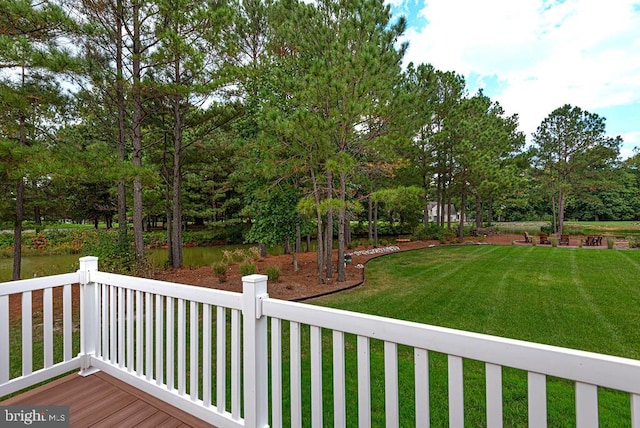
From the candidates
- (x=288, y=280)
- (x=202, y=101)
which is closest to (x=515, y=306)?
(x=288, y=280)

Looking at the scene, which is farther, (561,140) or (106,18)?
(561,140)

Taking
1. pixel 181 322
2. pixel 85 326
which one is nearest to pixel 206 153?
pixel 85 326

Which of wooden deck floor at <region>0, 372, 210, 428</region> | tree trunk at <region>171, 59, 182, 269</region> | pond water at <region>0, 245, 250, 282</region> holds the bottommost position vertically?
pond water at <region>0, 245, 250, 282</region>

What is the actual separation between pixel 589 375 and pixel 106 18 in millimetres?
9539

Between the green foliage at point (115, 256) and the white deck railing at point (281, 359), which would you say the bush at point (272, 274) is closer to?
the green foliage at point (115, 256)

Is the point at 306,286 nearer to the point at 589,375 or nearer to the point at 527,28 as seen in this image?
the point at 589,375

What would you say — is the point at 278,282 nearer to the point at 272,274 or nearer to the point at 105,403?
the point at 272,274

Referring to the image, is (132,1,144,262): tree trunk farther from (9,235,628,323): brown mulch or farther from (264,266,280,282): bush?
(264,266,280,282): bush

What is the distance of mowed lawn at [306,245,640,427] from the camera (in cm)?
268

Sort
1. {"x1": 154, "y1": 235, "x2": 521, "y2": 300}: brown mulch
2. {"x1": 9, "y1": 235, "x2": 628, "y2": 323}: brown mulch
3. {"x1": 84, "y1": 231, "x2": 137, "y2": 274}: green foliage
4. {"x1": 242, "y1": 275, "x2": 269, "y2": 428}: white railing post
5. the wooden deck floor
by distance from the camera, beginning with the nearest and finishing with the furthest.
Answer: {"x1": 242, "y1": 275, "x2": 269, "y2": 428}: white railing post → the wooden deck floor → {"x1": 9, "y1": 235, "x2": 628, "y2": 323}: brown mulch → {"x1": 154, "y1": 235, "x2": 521, "y2": 300}: brown mulch → {"x1": 84, "y1": 231, "x2": 137, "y2": 274}: green foliage

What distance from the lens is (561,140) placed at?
66.2 ft

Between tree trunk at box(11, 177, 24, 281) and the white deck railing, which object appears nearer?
the white deck railing

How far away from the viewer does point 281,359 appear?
1.80 metres

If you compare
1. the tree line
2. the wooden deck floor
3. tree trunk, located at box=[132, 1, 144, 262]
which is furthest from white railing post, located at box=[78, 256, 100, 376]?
tree trunk, located at box=[132, 1, 144, 262]
